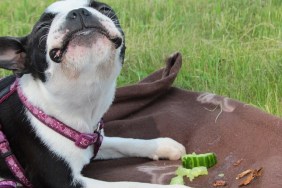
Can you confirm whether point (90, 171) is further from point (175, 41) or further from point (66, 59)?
point (175, 41)

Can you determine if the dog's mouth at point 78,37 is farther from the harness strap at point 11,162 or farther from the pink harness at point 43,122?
the harness strap at point 11,162

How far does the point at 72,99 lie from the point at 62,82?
113mm

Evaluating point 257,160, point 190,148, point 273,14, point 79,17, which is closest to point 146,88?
point 190,148

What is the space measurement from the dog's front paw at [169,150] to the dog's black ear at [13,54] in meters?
0.80

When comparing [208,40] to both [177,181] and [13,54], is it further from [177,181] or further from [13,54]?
[13,54]

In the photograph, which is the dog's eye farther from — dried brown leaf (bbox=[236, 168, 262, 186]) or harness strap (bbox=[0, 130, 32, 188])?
dried brown leaf (bbox=[236, 168, 262, 186])

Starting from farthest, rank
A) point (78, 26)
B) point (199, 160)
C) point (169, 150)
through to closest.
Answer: point (169, 150)
point (199, 160)
point (78, 26)

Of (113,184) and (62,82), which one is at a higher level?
(62,82)

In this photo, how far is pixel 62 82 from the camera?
2.77 metres

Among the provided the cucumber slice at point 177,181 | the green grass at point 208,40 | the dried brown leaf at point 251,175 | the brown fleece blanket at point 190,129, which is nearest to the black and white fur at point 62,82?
the cucumber slice at point 177,181

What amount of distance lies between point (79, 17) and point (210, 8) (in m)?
2.69

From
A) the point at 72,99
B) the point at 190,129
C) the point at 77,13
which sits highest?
the point at 77,13

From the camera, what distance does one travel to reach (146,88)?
375cm

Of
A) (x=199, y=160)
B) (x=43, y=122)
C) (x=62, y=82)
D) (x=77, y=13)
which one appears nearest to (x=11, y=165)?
(x=43, y=122)
